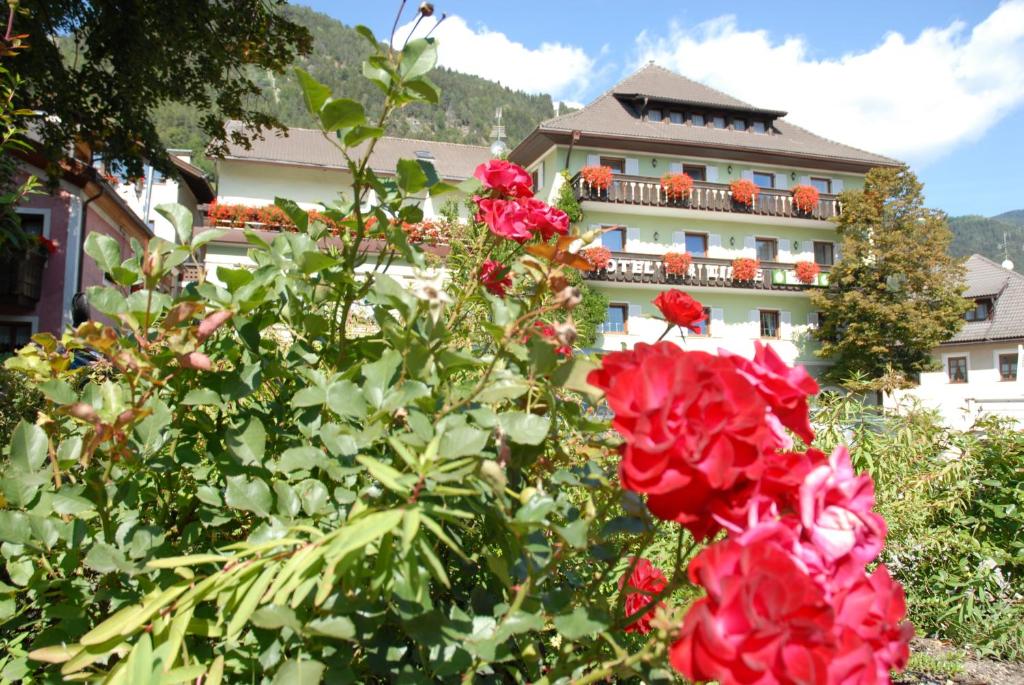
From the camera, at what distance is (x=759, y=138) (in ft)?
82.5

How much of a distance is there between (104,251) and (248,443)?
35 centimetres

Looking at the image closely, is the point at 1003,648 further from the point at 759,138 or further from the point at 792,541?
the point at 759,138

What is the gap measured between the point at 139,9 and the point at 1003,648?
8.02 m

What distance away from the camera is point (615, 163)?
2391cm

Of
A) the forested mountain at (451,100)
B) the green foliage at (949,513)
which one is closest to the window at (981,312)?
the green foliage at (949,513)

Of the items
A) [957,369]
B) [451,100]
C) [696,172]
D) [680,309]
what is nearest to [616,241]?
[696,172]

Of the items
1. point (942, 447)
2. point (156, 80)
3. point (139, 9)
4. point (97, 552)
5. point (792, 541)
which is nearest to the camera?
point (792, 541)

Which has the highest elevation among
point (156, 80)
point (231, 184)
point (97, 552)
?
point (231, 184)

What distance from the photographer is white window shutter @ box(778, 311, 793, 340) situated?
Result: 24.9 meters

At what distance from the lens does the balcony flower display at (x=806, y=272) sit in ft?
79.4

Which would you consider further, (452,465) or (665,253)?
(665,253)

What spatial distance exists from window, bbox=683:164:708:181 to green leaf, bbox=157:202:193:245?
2501 centimetres

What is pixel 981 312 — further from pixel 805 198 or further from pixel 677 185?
pixel 677 185

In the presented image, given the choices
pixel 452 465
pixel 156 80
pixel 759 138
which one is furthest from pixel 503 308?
pixel 759 138
